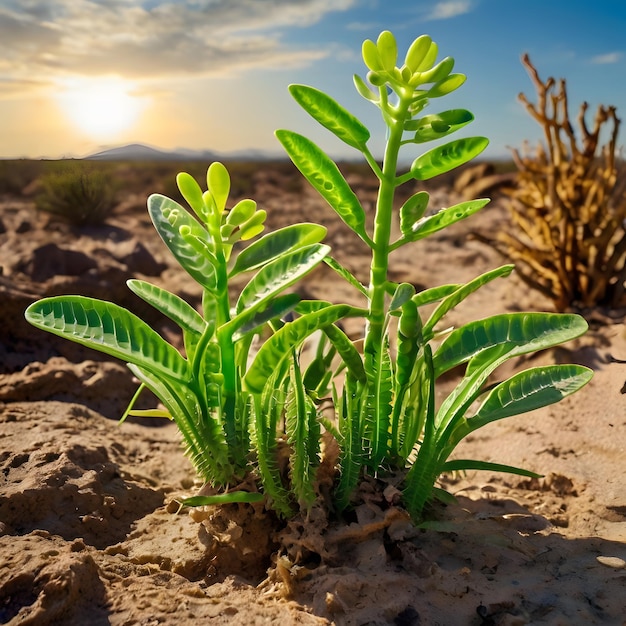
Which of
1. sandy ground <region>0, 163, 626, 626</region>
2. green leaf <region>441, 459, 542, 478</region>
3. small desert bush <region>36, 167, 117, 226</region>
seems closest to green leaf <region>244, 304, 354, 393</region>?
sandy ground <region>0, 163, 626, 626</region>

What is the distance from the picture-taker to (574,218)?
318 centimetres

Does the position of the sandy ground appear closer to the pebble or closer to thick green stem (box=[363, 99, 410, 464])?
the pebble

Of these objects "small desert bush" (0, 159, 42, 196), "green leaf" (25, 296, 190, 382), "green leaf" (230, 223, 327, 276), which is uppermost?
"small desert bush" (0, 159, 42, 196)

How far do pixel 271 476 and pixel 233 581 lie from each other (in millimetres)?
226

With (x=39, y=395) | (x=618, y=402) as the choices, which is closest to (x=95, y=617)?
(x=39, y=395)

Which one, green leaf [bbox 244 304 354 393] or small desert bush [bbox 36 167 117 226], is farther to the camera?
small desert bush [bbox 36 167 117 226]

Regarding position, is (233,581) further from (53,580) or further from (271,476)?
(53,580)

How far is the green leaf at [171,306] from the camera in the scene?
4.95ft

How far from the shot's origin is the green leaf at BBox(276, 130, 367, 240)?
1.41 meters

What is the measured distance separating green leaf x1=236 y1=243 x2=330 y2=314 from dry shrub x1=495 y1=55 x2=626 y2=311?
1.96 metres

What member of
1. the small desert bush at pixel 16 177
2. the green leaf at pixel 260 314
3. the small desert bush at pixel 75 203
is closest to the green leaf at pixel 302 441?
the green leaf at pixel 260 314

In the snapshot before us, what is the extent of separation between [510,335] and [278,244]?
551 millimetres

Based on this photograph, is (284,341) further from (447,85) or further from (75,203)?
(75,203)

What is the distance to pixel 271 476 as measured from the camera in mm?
1434
